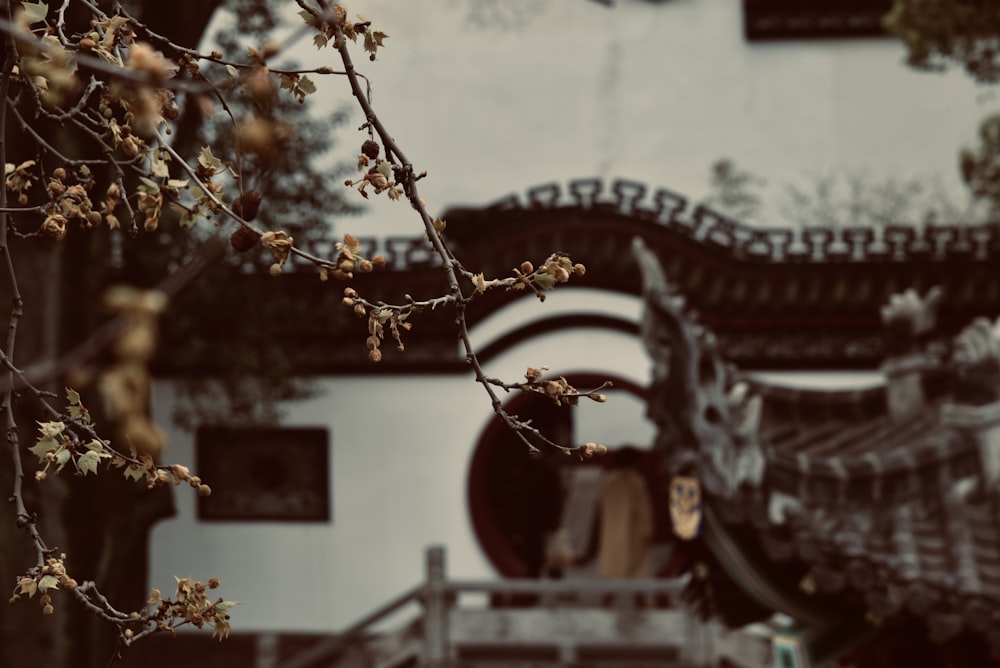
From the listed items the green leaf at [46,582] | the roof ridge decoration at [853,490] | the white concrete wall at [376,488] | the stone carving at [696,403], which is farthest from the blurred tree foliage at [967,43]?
the green leaf at [46,582]

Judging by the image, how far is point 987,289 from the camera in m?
9.80

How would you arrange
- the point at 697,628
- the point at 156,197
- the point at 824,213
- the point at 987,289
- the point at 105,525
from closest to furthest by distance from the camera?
the point at 156,197, the point at 105,525, the point at 697,628, the point at 987,289, the point at 824,213

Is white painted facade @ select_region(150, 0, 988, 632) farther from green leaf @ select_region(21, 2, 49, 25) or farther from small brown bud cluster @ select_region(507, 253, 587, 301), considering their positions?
green leaf @ select_region(21, 2, 49, 25)

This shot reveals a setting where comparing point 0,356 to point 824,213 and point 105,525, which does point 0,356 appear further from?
point 824,213

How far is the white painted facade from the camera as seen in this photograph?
998 centimetres

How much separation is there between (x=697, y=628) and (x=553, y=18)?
4557 millimetres

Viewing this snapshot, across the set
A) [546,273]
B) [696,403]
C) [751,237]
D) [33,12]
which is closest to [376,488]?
[751,237]

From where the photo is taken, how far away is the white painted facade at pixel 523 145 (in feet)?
32.8

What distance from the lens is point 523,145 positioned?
10.5 meters

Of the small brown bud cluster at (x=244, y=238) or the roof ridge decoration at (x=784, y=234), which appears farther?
the roof ridge decoration at (x=784, y=234)

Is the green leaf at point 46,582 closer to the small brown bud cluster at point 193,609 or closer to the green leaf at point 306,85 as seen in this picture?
the small brown bud cluster at point 193,609

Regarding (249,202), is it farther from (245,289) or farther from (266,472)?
(266,472)

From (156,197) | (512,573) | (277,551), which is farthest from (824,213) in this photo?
(156,197)

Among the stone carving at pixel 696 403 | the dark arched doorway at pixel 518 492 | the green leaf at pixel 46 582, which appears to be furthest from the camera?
the dark arched doorway at pixel 518 492
